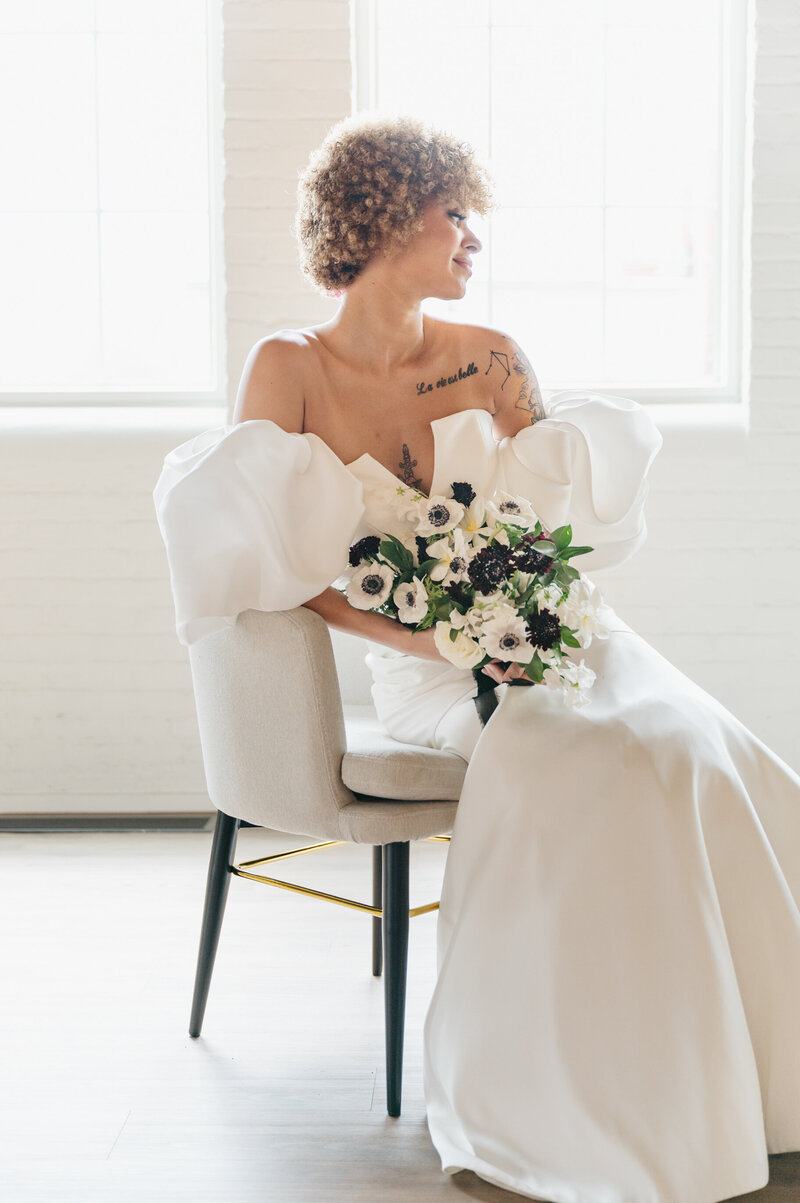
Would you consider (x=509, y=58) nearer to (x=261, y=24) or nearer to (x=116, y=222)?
(x=261, y=24)

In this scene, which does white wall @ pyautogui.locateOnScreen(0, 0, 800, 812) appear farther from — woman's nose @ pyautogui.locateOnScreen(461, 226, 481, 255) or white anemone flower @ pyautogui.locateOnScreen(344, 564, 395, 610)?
white anemone flower @ pyautogui.locateOnScreen(344, 564, 395, 610)

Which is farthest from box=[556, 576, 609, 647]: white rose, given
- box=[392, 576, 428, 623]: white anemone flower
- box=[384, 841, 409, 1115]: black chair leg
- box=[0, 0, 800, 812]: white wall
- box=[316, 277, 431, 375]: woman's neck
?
box=[0, 0, 800, 812]: white wall

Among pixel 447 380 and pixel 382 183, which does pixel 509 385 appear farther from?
pixel 382 183

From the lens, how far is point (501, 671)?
1886 millimetres

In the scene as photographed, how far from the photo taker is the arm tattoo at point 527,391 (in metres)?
2.33

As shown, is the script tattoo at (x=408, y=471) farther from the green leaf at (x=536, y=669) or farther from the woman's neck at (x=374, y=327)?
the green leaf at (x=536, y=669)

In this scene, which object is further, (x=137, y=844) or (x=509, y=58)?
(x=509, y=58)

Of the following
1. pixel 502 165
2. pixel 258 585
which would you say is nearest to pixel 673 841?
pixel 258 585

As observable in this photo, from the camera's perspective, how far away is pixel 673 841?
5.24 feet

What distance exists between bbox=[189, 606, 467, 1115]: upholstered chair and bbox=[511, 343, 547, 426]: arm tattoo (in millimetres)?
727

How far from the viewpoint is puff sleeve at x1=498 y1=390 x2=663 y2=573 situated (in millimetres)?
2215

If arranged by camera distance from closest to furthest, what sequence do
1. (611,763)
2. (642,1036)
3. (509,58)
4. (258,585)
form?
(642,1036) < (611,763) < (258,585) < (509,58)

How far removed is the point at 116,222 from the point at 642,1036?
2965 mm

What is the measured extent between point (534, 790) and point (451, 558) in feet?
1.29
